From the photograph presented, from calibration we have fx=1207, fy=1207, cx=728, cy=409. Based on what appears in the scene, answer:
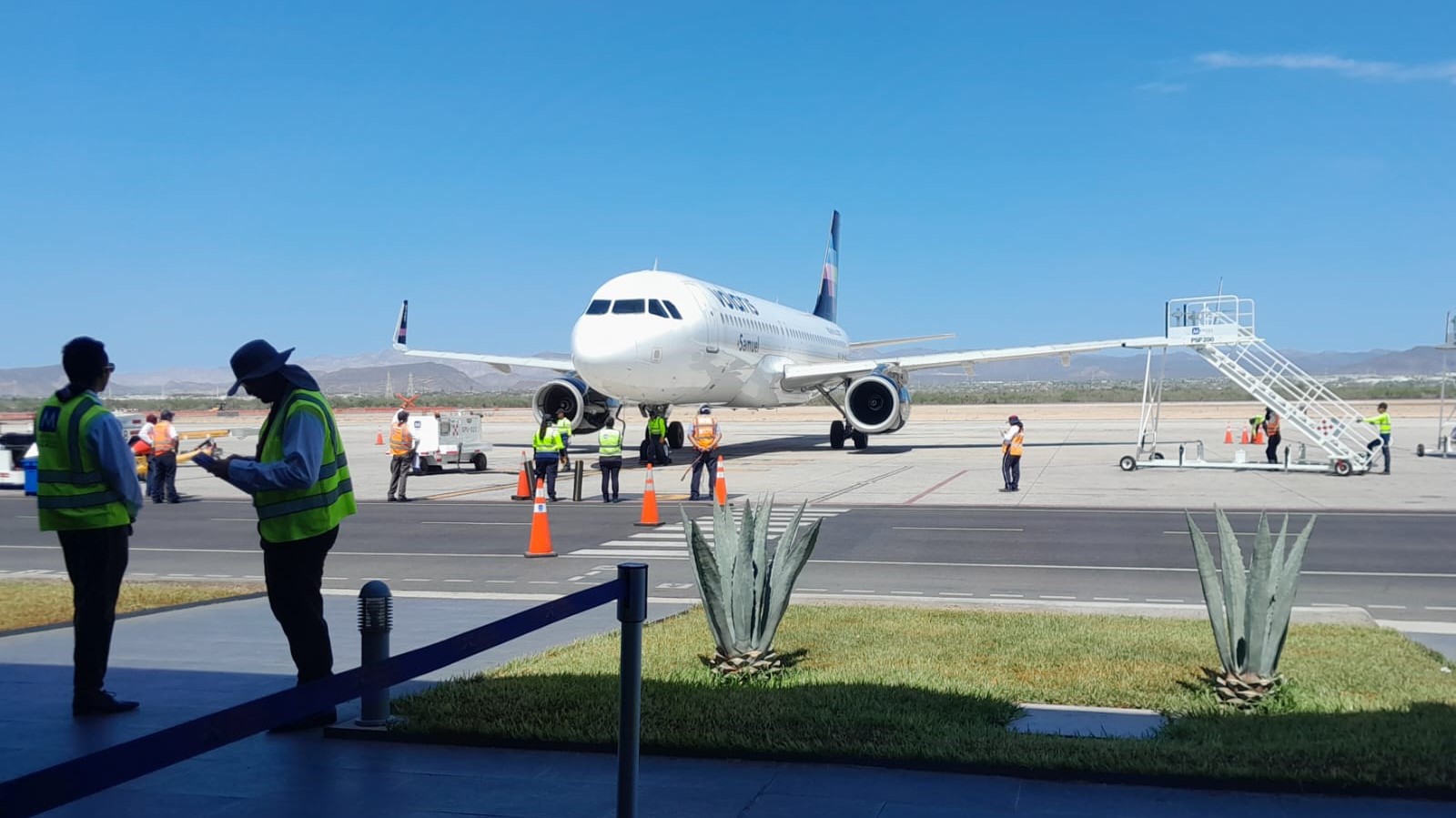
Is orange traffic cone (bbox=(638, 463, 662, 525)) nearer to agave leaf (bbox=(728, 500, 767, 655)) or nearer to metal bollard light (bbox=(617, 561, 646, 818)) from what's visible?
agave leaf (bbox=(728, 500, 767, 655))

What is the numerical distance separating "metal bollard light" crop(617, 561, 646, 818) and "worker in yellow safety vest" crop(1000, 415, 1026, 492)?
56.4ft

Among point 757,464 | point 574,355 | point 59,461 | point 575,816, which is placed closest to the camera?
point 575,816

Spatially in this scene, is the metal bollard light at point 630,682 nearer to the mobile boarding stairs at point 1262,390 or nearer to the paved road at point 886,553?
the paved road at point 886,553

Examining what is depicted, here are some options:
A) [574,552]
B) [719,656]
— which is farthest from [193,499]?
[719,656]

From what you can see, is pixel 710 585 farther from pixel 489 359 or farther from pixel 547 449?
pixel 489 359

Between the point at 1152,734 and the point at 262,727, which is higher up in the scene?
the point at 262,727

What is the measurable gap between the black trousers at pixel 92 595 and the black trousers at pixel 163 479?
16.6 metres

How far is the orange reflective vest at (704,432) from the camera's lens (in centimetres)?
2002

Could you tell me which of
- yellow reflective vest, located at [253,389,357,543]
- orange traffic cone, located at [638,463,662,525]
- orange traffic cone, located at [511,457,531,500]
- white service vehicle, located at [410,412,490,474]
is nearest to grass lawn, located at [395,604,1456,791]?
yellow reflective vest, located at [253,389,357,543]

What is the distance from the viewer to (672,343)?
88.3 ft

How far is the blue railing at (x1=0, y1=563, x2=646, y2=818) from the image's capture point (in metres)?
2.56

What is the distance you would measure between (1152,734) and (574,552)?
31.1ft

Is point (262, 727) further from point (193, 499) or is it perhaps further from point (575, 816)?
point (193, 499)

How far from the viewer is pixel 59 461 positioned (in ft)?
20.6
